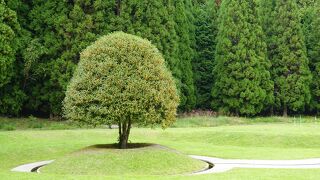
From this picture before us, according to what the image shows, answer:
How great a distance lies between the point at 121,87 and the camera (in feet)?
57.5

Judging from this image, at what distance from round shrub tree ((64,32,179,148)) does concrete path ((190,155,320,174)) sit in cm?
239

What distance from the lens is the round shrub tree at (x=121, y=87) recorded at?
57.2 ft

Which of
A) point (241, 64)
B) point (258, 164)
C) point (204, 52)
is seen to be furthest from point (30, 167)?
point (204, 52)

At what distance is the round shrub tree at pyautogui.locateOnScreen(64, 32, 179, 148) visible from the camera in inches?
687

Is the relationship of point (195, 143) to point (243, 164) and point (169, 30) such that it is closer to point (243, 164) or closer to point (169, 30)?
point (243, 164)

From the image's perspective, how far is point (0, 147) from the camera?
869 inches

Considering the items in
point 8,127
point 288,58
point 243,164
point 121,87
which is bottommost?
point 243,164

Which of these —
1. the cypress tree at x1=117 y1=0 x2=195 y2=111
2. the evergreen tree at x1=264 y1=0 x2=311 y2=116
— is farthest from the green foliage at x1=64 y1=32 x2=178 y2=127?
the evergreen tree at x1=264 y1=0 x2=311 y2=116

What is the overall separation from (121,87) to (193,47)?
27.2 m

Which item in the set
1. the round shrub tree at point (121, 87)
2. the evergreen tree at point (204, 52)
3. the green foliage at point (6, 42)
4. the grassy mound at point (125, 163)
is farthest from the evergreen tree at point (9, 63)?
the grassy mound at point (125, 163)

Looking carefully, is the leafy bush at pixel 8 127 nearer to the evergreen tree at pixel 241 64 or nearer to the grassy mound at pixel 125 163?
the grassy mound at pixel 125 163

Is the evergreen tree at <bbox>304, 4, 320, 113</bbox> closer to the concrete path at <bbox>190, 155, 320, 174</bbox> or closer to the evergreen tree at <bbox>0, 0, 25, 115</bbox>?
the evergreen tree at <bbox>0, 0, 25, 115</bbox>

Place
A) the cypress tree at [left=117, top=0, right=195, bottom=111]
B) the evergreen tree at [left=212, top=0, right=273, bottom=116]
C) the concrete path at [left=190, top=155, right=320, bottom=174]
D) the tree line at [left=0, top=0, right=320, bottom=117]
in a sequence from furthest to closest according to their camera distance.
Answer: the evergreen tree at [left=212, top=0, right=273, bottom=116]
the cypress tree at [left=117, top=0, right=195, bottom=111]
the tree line at [left=0, top=0, right=320, bottom=117]
the concrete path at [left=190, top=155, right=320, bottom=174]

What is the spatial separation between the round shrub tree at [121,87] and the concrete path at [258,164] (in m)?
2.39
